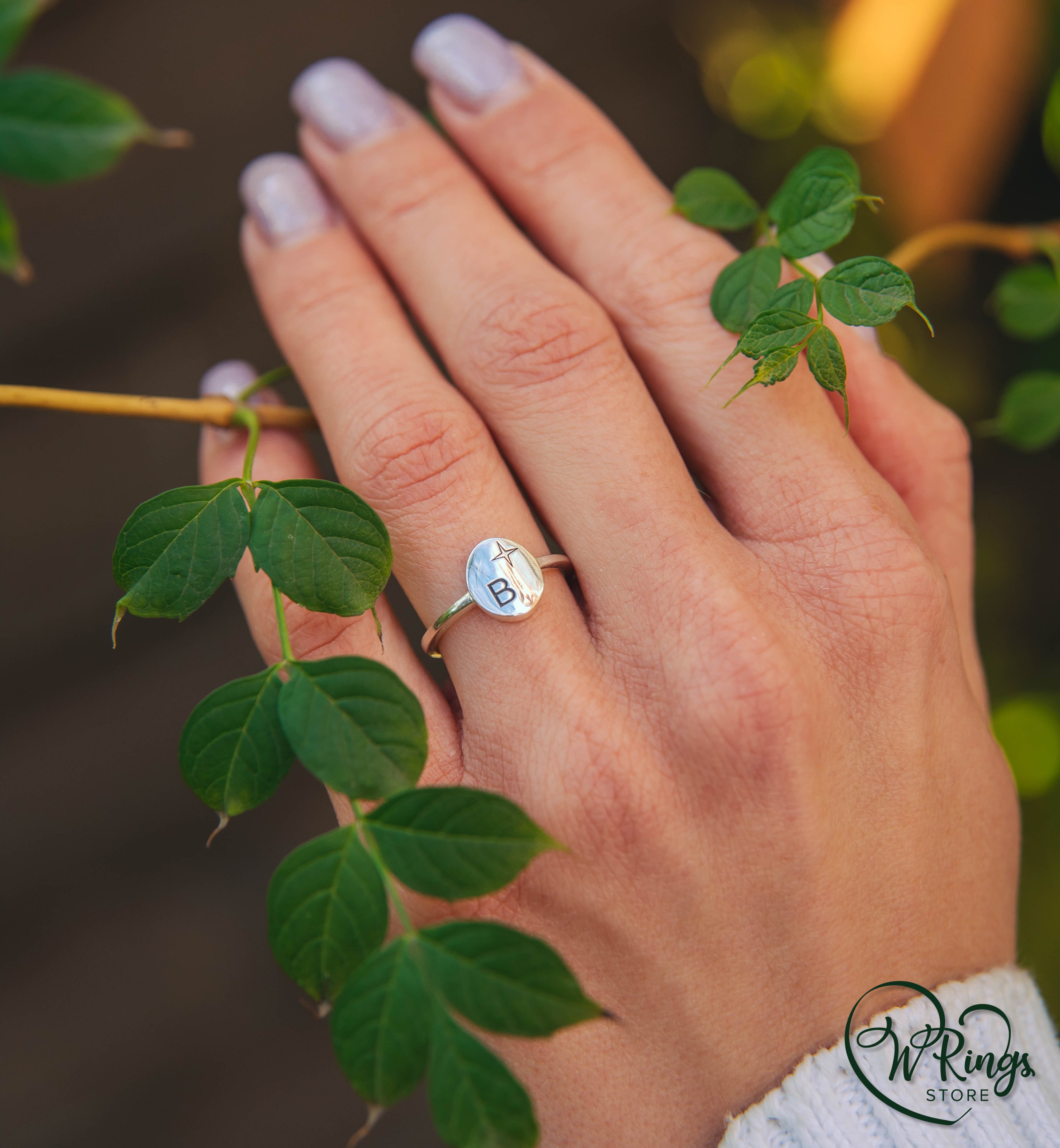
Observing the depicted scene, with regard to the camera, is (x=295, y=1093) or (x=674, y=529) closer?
(x=674, y=529)

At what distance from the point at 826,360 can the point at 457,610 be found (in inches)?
20.1

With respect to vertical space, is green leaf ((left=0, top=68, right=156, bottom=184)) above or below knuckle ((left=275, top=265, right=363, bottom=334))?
above

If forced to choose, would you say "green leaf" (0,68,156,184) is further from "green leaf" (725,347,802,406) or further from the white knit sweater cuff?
the white knit sweater cuff

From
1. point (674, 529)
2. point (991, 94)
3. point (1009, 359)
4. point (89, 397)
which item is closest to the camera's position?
point (89, 397)

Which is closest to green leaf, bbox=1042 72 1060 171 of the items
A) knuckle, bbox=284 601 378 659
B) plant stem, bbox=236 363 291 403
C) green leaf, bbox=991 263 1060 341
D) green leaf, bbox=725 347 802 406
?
green leaf, bbox=991 263 1060 341

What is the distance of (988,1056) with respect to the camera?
961 mm

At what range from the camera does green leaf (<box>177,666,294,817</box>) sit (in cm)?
75

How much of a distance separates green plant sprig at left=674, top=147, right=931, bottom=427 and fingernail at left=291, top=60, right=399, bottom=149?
53 centimetres

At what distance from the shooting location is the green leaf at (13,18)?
50 centimetres

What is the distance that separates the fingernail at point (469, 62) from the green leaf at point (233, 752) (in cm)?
107

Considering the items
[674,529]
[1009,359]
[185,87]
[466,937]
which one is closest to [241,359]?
[185,87]

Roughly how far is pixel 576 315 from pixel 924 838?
0.87 m

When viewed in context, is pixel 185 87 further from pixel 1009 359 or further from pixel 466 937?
pixel 1009 359

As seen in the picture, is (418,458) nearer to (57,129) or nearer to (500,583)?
(500,583)
